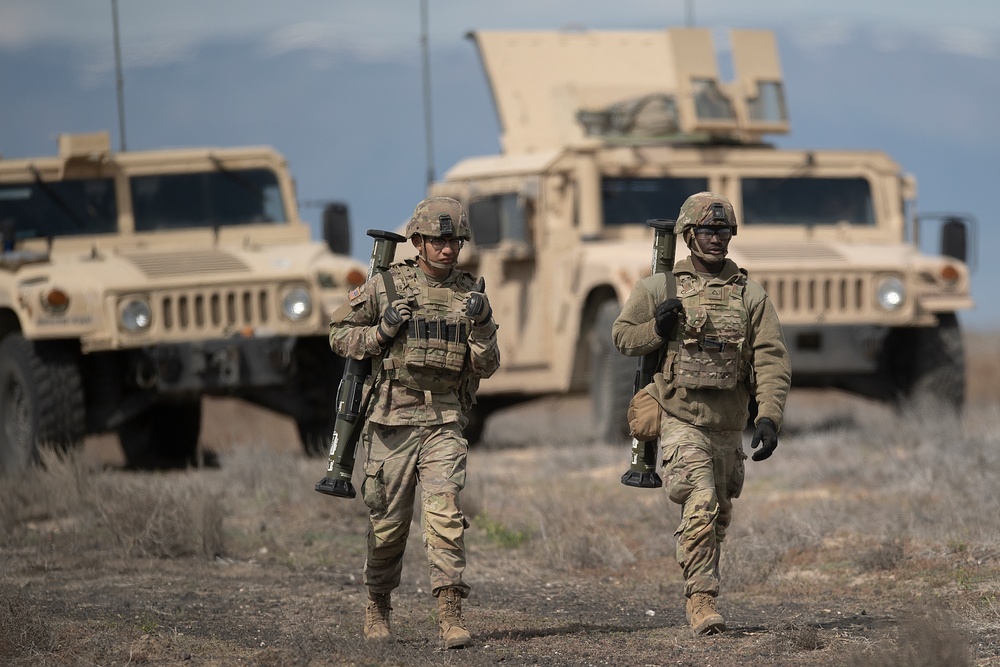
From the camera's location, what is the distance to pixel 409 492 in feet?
20.4

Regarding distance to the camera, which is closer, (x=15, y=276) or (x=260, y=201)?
(x=15, y=276)

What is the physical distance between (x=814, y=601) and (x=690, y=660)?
1512mm

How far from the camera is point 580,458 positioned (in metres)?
11.7

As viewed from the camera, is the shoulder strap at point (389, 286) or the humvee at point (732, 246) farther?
the humvee at point (732, 246)

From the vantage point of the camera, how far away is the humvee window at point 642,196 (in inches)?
499

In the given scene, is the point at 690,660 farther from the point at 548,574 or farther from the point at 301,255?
the point at 301,255

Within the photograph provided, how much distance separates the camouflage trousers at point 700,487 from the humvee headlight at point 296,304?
17.3ft

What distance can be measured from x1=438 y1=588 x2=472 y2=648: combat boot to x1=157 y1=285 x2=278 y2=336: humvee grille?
555cm

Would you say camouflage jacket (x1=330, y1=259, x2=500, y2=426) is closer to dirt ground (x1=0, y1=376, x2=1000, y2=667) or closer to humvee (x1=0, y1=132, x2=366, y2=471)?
dirt ground (x1=0, y1=376, x2=1000, y2=667)

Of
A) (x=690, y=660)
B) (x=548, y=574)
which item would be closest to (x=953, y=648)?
(x=690, y=660)

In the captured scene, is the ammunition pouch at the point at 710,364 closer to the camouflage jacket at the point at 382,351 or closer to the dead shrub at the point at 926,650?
the camouflage jacket at the point at 382,351

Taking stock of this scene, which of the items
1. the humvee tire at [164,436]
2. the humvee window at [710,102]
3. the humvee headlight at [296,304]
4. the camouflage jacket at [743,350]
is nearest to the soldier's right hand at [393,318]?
the camouflage jacket at [743,350]

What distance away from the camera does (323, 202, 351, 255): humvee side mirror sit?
494 inches

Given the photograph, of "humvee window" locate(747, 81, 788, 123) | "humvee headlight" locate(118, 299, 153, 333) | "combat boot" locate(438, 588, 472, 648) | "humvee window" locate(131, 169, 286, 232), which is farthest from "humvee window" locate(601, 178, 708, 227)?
"combat boot" locate(438, 588, 472, 648)
